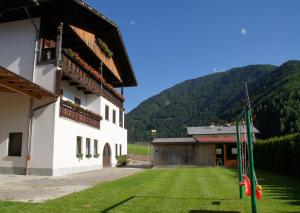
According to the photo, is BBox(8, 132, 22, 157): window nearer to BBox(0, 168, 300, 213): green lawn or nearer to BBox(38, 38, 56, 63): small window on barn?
BBox(38, 38, 56, 63): small window on barn

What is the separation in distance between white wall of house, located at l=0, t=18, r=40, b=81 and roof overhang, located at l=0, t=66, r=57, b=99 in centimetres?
183

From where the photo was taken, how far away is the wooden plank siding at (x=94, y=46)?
68.5 feet

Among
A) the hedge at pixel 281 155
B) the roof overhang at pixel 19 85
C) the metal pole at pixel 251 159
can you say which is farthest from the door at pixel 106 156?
the metal pole at pixel 251 159

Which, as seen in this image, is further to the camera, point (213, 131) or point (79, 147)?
point (213, 131)

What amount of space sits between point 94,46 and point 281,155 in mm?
15035

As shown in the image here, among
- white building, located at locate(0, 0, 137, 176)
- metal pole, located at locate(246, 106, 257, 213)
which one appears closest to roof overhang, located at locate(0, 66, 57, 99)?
white building, located at locate(0, 0, 137, 176)

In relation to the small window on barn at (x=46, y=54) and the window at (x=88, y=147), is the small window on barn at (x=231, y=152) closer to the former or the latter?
the window at (x=88, y=147)

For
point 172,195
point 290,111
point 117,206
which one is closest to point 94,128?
point 172,195

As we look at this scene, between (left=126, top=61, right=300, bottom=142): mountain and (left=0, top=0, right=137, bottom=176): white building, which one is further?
(left=126, top=61, right=300, bottom=142): mountain

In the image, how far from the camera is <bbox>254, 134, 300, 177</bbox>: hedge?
51.2 feet

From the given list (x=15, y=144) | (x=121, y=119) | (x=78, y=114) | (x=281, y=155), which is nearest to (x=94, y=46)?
(x=78, y=114)

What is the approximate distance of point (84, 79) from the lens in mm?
21766

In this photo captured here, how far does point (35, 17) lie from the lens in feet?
57.4

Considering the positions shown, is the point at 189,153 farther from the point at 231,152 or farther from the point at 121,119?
the point at 121,119
